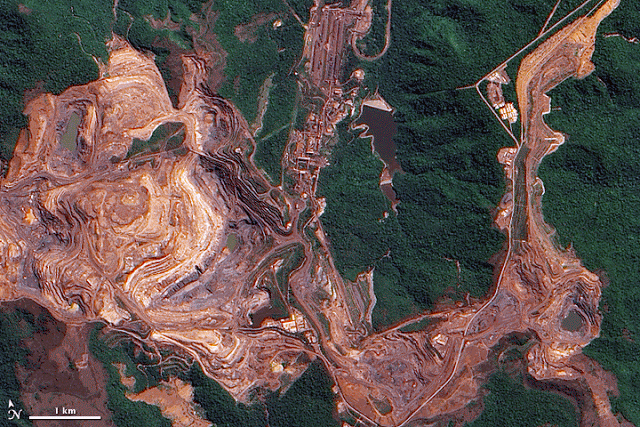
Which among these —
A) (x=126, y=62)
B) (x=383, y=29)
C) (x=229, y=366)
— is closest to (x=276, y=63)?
(x=383, y=29)

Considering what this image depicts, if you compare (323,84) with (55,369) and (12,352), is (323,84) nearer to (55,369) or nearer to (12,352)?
(55,369)

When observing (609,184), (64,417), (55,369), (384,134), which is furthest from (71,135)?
(609,184)

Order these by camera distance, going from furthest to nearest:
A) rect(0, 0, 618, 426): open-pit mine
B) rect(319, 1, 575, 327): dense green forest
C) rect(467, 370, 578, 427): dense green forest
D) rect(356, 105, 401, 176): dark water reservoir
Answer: rect(356, 105, 401, 176): dark water reservoir → rect(0, 0, 618, 426): open-pit mine → rect(467, 370, 578, 427): dense green forest → rect(319, 1, 575, 327): dense green forest

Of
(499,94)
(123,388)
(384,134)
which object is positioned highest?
(499,94)

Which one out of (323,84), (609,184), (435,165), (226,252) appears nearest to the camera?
(609,184)

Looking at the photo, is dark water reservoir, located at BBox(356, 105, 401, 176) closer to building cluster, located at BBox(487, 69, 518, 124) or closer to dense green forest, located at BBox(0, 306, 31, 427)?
building cluster, located at BBox(487, 69, 518, 124)

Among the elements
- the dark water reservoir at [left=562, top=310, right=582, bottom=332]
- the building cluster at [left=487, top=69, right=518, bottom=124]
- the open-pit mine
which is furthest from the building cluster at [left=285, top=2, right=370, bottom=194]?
the dark water reservoir at [left=562, top=310, right=582, bottom=332]

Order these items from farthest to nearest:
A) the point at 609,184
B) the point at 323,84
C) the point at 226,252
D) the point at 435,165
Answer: the point at 323,84 < the point at 226,252 < the point at 435,165 < the point at 609,184
